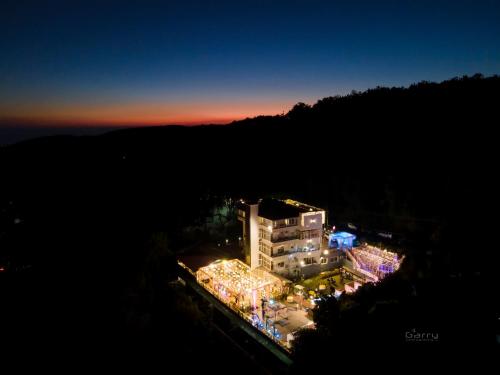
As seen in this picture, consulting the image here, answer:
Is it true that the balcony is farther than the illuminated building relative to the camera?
Yes

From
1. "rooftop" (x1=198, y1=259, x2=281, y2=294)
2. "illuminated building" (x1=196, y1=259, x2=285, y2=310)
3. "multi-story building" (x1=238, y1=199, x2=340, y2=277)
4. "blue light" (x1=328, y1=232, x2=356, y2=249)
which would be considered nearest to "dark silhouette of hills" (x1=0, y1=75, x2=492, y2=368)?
"blue light" (x1=328, y1=232, x2=356, y2=249)

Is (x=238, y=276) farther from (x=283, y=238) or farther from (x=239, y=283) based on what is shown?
(x=283, y=238)

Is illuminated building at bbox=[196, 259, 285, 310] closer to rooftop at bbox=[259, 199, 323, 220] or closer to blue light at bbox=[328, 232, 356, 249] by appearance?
rooftop at bbox=[259, 199, 323, 220]

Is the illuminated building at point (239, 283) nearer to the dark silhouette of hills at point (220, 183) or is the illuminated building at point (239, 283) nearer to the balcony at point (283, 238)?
the balcony at point (283, 238)

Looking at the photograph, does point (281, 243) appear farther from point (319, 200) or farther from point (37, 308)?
point (319, 200)

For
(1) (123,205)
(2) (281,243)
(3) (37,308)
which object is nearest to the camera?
(3) (37,308)

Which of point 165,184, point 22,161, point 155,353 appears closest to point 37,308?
point 155,353

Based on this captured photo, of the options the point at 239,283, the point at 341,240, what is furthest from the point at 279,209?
the point at 239,283
